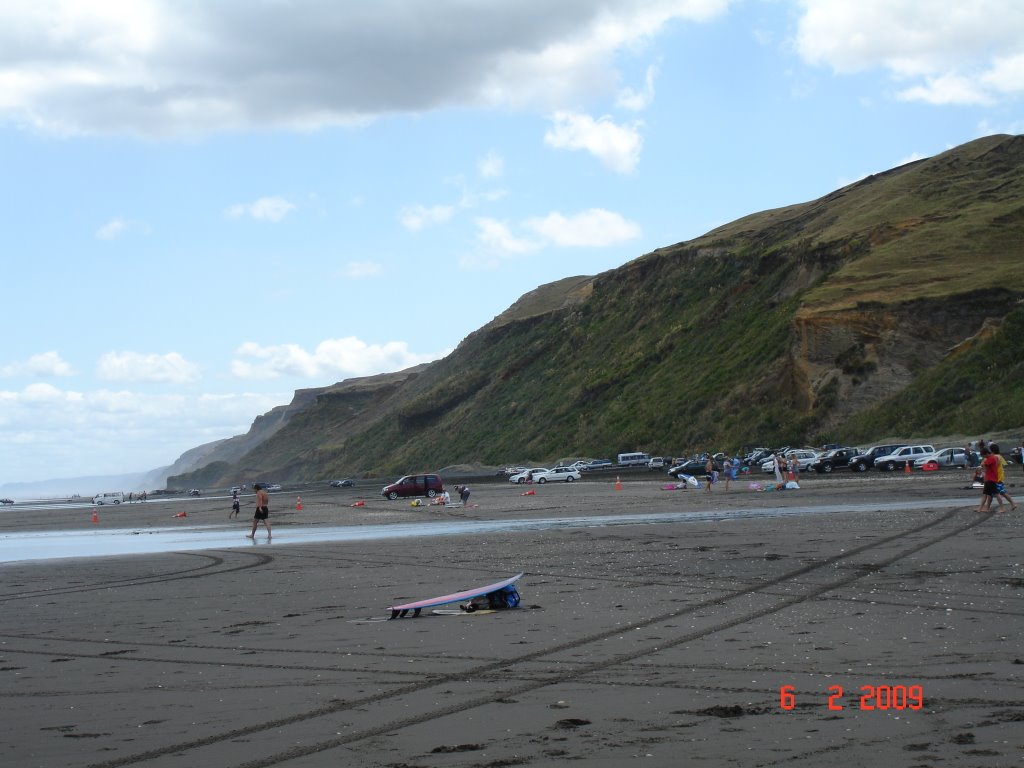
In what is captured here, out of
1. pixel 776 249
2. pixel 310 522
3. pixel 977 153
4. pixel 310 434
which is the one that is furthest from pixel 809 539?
pixel 310 434

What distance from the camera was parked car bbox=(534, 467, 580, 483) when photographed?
7131 cm

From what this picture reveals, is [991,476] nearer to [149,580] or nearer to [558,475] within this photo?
[149,580]

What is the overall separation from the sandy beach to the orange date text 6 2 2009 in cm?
3

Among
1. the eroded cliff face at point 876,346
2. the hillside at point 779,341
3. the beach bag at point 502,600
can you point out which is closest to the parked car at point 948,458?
the hillside at point 779,341

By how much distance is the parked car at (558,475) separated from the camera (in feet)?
234

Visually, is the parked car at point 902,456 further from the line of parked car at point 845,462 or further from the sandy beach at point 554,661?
the sandy beach at point 554,661

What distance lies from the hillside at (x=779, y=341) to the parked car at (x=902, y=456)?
6602mm

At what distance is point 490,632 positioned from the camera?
38.6ft

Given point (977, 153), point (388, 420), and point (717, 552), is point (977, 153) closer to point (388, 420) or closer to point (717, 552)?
point (388, 420)

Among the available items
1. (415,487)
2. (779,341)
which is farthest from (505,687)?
(779,341)

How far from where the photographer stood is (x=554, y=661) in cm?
992

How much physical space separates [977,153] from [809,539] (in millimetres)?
96835

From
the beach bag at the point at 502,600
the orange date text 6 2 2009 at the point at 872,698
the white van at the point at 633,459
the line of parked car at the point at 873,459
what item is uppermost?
the white van at the point at 633,459

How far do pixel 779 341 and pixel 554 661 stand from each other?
77.2 m
